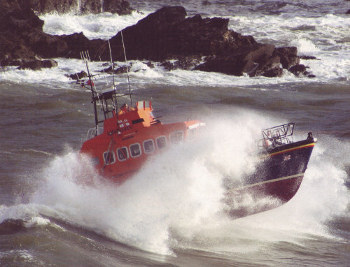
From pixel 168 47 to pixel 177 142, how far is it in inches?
918

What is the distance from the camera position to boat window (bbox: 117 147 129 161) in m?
14.6

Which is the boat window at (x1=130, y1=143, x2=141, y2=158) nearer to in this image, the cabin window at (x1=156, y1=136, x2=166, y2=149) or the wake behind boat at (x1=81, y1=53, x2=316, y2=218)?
the wake behind boat at (x1=81, y1=53, x2=316, y2=218)

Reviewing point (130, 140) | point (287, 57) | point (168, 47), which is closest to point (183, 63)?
point (168, 47)

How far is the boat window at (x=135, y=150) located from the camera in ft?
47.5

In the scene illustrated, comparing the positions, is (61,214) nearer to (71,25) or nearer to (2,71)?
(2,71)

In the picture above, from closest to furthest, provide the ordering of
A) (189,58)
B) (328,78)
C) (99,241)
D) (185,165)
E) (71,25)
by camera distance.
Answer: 1. (99,241)
2. (185,165)
3. (328,78)
4. (189,58)
5. (71,25)

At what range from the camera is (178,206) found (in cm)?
1435

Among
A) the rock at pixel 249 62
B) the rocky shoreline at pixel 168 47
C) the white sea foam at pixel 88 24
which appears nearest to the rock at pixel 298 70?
the rocky shoreline at pixel 168 47

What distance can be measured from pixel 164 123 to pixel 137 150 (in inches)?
34.8

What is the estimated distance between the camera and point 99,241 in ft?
44.0

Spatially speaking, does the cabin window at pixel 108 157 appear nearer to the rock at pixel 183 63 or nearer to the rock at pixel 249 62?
the rock at pixel 249 62

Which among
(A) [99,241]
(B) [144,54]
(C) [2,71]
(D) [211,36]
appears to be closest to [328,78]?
(D) [211,36]

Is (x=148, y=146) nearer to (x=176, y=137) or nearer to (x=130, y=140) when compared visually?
(x=130, y=140)

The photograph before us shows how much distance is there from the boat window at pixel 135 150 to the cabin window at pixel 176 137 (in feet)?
2.55
